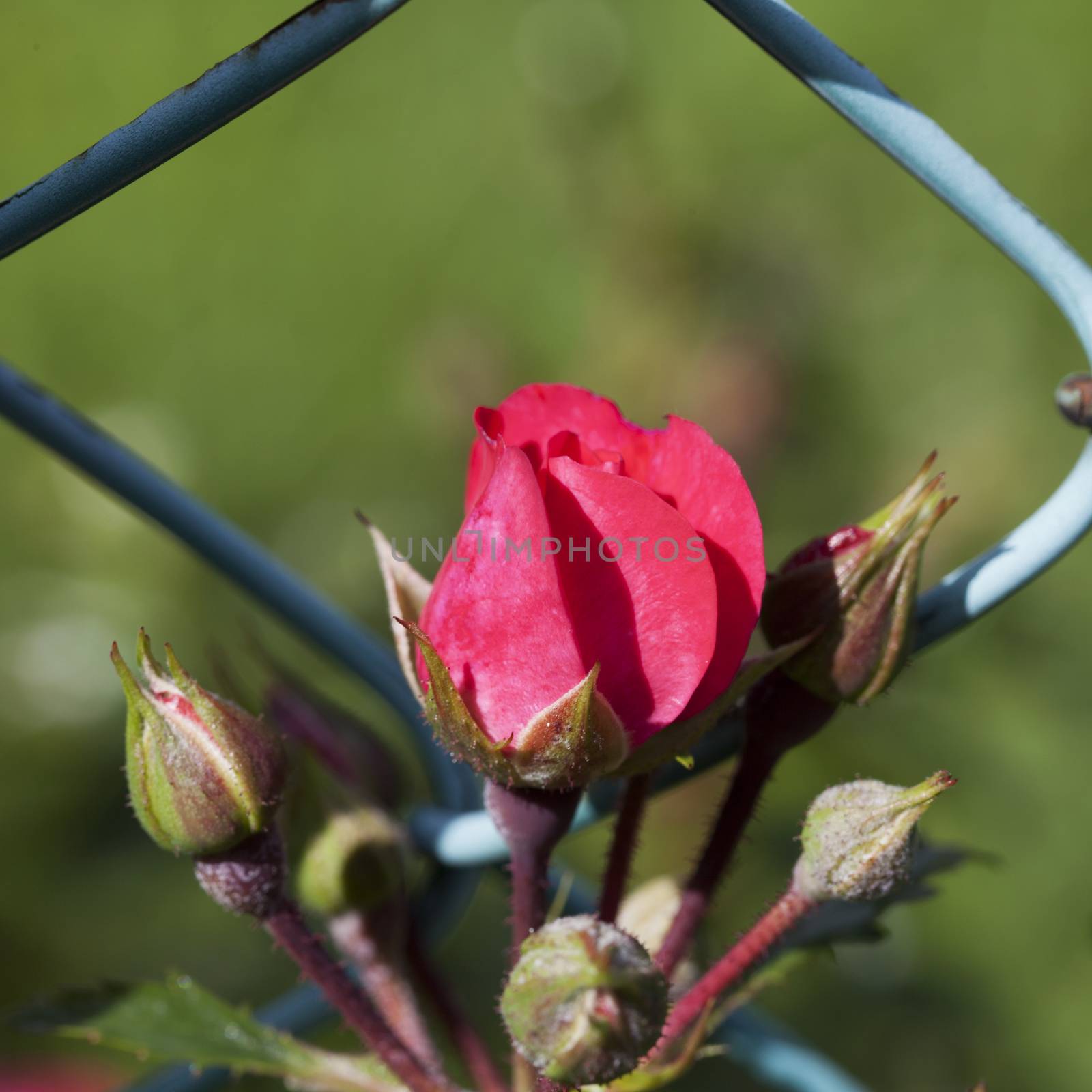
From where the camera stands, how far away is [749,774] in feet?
1.98

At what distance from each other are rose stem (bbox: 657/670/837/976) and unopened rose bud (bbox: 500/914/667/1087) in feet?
0.44

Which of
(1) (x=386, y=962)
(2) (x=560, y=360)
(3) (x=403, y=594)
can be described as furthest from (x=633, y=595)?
(2) (x=560, y=360)

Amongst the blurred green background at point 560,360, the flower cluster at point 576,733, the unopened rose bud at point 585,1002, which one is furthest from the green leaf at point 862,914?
the blurred green background at point 560,360

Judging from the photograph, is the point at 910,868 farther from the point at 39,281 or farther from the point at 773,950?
the point at 39,281

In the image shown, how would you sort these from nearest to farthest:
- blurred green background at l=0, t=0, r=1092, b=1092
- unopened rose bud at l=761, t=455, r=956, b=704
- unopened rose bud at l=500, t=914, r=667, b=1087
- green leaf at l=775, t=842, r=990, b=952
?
1. unopened rose bud at l=500, t=914, r=667, b=1087
2. unopened rose bud at l=761, t=455, r=956, b=704
3. green leaf at l=775, t=842, r=990, b=952
4. blurred green background at l=0, t=0, r=1092, b=1092

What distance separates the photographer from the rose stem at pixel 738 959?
58 cm

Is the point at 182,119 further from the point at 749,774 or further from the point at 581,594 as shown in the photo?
the point at 749,774

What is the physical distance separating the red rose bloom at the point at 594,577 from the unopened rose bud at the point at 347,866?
0.21 meters

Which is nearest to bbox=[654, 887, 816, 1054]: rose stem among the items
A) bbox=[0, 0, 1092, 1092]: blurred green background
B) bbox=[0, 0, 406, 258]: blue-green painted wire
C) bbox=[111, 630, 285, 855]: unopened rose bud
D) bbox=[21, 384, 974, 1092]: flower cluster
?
bbox=[21, 384, 974, 1092]: flower cluster

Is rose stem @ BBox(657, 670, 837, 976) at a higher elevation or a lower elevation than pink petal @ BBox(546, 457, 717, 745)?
lower

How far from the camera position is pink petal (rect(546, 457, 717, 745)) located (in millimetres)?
444

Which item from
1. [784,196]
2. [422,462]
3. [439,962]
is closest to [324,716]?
[439,962]

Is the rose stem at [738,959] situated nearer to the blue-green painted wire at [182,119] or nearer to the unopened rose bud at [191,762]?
the unopened rose bud at [191,762]

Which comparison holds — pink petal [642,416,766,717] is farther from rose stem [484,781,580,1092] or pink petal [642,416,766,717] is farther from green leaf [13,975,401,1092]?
green leaf [13,975,401,1092]
